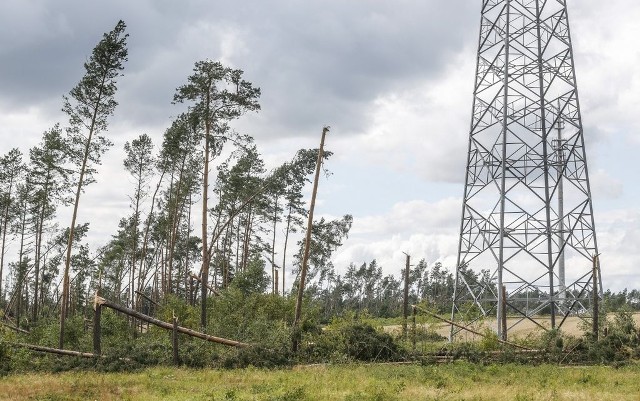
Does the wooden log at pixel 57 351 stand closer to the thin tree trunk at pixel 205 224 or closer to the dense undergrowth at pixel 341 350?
the dense undergrowth at pixel 341 350

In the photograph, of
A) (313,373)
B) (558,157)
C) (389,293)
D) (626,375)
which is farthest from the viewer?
(389,293)

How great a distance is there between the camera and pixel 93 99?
31078 millimetres

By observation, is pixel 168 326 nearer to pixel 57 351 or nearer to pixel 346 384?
pixel 57 351

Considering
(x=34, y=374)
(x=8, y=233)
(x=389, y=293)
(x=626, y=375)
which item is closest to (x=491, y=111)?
(x=626, y=375)

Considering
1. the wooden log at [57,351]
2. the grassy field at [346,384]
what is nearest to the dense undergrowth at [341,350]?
the wooden log at [57,351]

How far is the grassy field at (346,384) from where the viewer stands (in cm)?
1627

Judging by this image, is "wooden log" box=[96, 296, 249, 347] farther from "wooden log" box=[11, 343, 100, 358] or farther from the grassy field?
the grassy field

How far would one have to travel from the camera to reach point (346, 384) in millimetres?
18328

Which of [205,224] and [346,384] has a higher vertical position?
[205,224]

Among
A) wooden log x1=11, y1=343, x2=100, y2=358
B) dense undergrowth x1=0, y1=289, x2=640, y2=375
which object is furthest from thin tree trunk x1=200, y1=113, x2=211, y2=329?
wooden log x1=11, y1=343, x2=100, y2=358

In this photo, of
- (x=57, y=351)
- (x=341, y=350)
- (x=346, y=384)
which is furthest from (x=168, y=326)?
(x=346, y=384)

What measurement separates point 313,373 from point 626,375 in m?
9.14

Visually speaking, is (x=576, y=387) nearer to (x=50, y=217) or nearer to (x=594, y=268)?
(x=594, y=268)

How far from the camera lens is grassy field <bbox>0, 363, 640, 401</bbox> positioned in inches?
640
